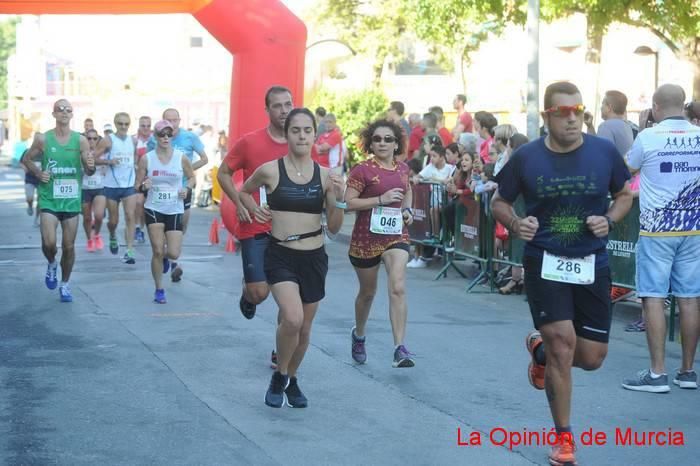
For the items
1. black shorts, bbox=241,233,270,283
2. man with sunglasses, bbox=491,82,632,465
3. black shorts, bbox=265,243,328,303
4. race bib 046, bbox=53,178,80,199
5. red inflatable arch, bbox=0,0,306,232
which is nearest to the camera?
man with sunglasses, bbox=491,82,632,465

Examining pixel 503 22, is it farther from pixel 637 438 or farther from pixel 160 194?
pixel 637 438

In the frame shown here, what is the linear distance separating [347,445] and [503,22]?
56.9 ft

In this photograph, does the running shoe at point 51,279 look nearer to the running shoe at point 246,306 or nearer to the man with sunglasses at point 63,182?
the man with sunglasses at point 63,182

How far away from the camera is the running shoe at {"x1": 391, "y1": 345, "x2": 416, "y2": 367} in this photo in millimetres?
8516

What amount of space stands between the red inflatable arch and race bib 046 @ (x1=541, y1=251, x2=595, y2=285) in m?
9.63

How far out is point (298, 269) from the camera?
7152 mm

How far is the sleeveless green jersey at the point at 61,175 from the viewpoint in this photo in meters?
12.0

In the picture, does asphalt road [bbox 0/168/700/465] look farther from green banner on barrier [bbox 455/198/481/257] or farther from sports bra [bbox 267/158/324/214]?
green banner on barrier [bbox 455/198/481/257]

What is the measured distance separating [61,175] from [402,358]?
16.3 feet

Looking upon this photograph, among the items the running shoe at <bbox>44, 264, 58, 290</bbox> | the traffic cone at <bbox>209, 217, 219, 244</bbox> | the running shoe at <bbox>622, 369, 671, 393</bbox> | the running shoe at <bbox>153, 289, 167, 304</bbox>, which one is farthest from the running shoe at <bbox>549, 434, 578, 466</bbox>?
the traffic cone at <bbox>209, 217, 219, 244</bbox>

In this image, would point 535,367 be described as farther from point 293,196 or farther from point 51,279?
point 51,279

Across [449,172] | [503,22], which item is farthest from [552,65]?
[449,172]

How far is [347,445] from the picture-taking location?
20.7 ft

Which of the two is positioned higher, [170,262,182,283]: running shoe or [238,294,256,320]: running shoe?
[238,294,256,320]: running shoe
